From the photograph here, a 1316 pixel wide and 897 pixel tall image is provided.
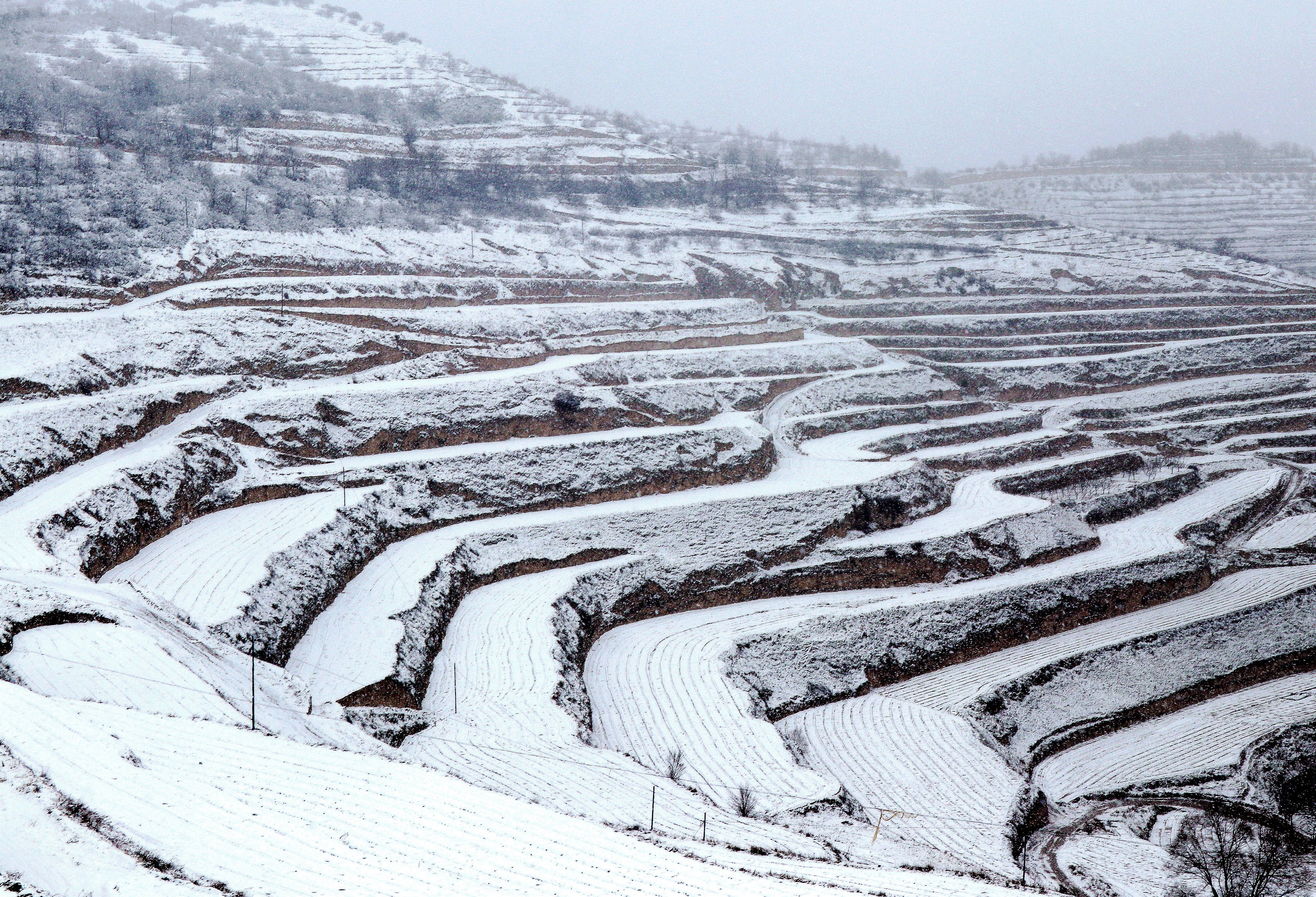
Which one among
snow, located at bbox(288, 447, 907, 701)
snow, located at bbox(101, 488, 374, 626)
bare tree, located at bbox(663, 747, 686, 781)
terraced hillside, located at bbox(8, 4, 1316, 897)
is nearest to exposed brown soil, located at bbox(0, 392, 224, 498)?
terraced hillside, located at bbox(8, 4, 1316, 897)

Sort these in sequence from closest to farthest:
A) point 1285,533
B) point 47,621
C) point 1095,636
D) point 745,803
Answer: point 47,621, point 745,803, point 1095,636, point 1285,533

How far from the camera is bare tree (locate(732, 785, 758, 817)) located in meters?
15.7

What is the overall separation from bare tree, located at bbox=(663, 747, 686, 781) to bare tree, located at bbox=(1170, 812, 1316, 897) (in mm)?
9397

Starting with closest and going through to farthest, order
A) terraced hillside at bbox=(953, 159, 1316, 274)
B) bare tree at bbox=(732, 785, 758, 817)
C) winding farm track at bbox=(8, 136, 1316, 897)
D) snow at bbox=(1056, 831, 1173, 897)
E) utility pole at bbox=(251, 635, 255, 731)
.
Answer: winding farm track at bbox=(8, 136, 1316, 897)
utility pole at bbox=(251, 635, 255, 731)
bare tree at bbox=(732, 785, 758, 817)
snow at bbox=(1056, 831, 1173, 897)
terraced hillside at bbox=(953, 159, 1316, 274)

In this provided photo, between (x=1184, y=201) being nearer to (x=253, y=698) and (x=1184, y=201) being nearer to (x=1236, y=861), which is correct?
(x=1236, y=861)

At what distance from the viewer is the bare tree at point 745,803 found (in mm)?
15664

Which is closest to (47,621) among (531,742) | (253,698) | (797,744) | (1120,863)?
(253,698)

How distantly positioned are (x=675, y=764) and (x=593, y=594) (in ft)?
24.7

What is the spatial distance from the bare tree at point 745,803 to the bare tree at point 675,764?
126 centimetres

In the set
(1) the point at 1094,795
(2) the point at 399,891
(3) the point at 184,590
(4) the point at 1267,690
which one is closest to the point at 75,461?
(3) the point at 184,590

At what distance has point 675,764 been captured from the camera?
17609 millimetres

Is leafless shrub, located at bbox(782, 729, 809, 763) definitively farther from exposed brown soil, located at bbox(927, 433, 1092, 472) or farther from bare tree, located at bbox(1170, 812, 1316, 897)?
exposed brown soil, located at bbox(927, 433, 1092, 472)

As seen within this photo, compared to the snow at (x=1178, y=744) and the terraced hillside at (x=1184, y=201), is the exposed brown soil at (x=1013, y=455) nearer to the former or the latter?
the snow at (x=1178, y=744)

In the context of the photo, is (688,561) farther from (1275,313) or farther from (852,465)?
(1275,313)
